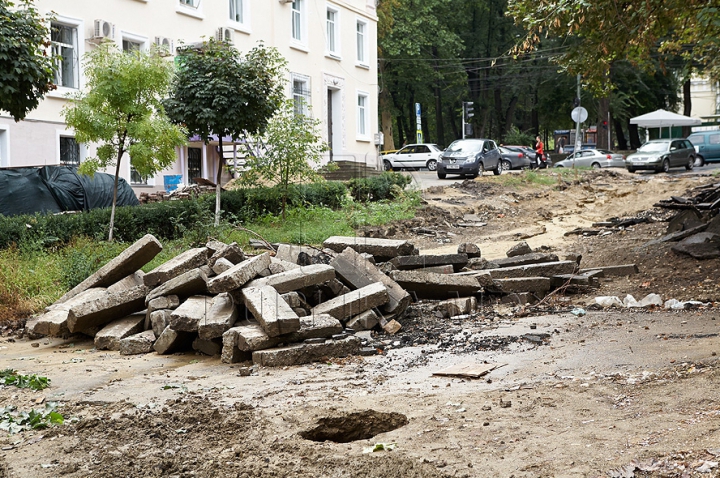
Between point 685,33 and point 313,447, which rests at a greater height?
point 685,33

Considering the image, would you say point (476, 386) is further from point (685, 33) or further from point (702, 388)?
point (685, 33)

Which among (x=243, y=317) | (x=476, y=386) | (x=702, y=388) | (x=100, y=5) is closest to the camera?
(x=702, y=388)

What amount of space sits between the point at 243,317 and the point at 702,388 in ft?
15.9

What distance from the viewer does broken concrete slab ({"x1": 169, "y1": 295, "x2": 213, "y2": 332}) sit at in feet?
26.8

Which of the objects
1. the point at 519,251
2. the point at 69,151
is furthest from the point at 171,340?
the point at 69,151

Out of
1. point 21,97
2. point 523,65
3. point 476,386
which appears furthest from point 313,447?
point 523,65

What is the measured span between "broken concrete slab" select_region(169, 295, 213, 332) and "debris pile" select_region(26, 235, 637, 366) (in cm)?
1

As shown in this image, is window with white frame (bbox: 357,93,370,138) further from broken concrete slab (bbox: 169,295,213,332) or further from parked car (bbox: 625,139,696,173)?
broken concrete slab (bbox: 169,295,213,332)

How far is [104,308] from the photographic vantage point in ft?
29.1

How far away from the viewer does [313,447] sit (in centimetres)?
487

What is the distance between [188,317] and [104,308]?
1.34m

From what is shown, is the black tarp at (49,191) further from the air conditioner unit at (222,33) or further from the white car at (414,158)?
the white car at (414,158)

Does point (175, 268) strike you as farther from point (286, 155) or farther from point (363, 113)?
point (363, 113)

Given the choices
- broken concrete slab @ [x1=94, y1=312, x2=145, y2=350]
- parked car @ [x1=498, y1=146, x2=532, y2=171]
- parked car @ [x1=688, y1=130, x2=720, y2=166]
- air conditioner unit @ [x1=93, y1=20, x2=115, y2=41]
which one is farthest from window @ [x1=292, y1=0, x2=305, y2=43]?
parked car @ [x1=688, y1=130, x2=720, y2=166]
